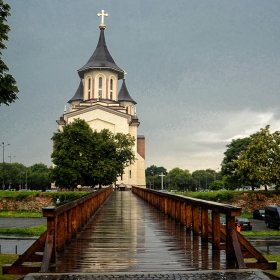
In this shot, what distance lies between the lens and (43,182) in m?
123

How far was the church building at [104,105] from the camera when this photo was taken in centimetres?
6625

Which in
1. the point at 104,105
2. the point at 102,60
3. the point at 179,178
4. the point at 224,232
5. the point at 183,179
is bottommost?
the point at 224,232

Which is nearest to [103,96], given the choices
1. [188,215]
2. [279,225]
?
[279,225]

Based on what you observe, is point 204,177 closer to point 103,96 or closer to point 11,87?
point 103,96

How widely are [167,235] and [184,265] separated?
10.8 feet

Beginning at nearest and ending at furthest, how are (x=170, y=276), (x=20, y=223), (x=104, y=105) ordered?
(x=170, y=276)
(x=20, y=223)
(x=104, y=105)

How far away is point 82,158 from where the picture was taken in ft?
162

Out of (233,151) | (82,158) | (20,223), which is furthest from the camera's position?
(233,151)

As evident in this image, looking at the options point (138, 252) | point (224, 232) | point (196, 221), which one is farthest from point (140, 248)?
point (196, 221)

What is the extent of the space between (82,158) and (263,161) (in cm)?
2128

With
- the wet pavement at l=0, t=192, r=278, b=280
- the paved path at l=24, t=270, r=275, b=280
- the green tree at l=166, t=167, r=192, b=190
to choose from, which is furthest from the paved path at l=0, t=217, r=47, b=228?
the green tree at l=166, t=167, r=192, b=190

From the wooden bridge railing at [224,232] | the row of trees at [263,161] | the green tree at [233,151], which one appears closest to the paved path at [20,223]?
the row of trees at [263,161]

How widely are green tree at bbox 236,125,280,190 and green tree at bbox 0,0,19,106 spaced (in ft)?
114

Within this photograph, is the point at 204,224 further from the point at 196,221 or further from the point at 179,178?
the point at 179,178
